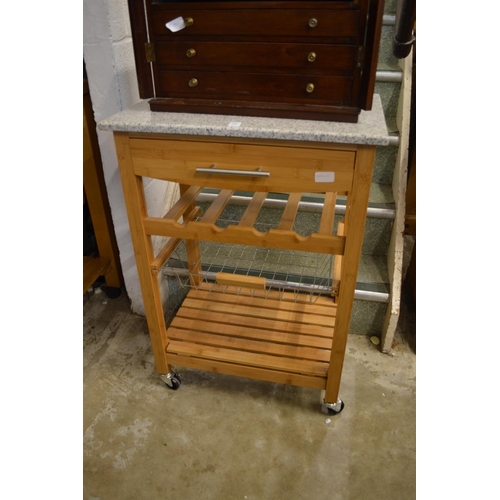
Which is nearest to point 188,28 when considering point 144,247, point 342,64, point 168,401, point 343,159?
point 342,64

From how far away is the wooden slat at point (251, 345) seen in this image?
138cm

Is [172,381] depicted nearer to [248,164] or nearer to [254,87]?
[248,164]

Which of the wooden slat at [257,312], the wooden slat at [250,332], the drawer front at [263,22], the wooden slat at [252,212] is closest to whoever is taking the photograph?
the drawer front at [263,22]

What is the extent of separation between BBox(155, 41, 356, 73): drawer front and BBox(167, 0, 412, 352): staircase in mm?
711

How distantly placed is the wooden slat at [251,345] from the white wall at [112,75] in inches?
17.4

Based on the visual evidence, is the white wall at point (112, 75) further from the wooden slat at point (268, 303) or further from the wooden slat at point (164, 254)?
the wooden slat at point (268, 303)

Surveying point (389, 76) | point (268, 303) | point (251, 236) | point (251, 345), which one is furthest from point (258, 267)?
point (389, 76)

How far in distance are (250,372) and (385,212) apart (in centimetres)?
80

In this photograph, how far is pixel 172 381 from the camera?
1.46 m

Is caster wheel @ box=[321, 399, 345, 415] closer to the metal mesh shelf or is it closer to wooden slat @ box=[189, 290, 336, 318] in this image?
wooden slat @ box=[189, 290, 336, 318]

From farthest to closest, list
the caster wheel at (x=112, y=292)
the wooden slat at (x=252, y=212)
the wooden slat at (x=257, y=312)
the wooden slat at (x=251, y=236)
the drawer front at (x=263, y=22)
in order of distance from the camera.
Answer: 1. the caster wheel at (x=112, y=292)
2. the wooden slat at (x=257, y=312)
3. the wooden slat at (x=252, y=212)
4. the wooden slat at (x=251, y=236)
5. the drawer front at (x=263, y=22)

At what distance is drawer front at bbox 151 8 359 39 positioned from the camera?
89 centimetres

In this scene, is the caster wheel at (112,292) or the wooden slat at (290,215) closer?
the wooden slat at (290,215)

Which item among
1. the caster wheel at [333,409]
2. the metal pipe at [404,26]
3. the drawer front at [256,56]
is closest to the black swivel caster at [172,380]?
the caster wheel at [333,409]
